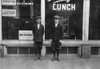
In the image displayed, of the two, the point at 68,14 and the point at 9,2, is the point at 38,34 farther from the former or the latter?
the point at 9,2

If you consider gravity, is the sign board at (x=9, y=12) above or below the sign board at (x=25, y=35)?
above

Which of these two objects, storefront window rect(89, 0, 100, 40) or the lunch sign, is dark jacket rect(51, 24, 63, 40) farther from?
storefront window rect(89, 0, 100, 40)

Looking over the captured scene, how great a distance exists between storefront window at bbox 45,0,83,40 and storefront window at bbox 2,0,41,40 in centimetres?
67

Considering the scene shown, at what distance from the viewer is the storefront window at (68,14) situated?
11250mm

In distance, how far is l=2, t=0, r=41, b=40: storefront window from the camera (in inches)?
443

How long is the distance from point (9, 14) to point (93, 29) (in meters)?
4.51

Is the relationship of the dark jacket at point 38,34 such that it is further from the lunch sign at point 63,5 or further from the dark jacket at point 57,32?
the lunch sign at point 63,5

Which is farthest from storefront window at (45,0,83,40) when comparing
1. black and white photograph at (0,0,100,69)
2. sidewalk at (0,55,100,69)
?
sidewalk at (0,55,100,69)

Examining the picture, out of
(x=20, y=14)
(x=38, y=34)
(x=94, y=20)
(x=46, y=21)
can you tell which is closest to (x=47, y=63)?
(x=38, y=34)

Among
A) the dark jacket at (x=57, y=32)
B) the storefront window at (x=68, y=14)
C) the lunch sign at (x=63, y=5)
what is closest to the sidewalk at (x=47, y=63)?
the dark jacket at (x=57, y=32)

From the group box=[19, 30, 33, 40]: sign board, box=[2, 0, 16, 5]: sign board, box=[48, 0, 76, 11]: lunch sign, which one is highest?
box=[2, 0, 16, 5]: sign board

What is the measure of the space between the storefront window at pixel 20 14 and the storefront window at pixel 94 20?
279 cm

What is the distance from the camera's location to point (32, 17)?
11289 millimetres

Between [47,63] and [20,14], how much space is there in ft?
10.4
